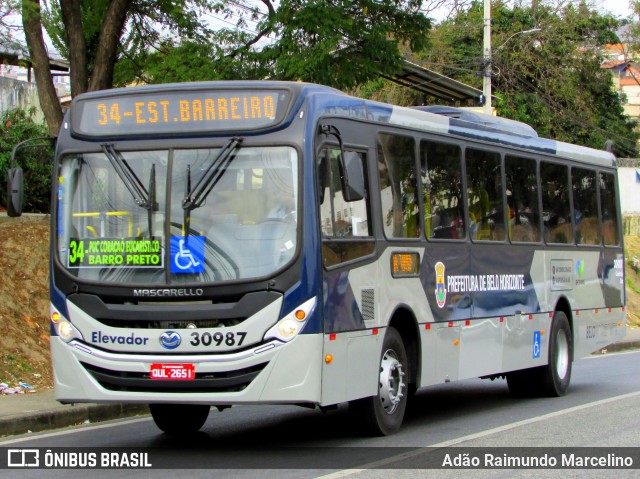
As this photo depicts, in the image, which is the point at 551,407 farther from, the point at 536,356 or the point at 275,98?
the point at 275,98

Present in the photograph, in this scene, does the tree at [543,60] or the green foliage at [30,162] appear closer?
the green foliage at [30,162]

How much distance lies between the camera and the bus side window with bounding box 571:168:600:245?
15266 mm

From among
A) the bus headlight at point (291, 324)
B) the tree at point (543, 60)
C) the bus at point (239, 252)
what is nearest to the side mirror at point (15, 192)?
the bus at point (239, 252)

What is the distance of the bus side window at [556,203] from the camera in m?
14.3

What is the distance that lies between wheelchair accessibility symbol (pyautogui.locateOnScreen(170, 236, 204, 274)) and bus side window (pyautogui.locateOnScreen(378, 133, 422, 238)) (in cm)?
208

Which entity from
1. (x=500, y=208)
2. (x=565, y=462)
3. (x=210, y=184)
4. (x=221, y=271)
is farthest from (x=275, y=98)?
(x=500, y=208)

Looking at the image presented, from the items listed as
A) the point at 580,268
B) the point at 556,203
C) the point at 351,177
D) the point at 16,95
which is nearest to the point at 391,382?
the point at 351,177

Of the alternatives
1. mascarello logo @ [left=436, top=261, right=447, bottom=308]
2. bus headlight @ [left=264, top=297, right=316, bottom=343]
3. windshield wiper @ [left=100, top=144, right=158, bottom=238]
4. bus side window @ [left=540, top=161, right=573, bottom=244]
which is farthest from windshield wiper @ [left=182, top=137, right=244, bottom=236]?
bus side window @ [left=540, top=161, right=573, bottom=244]

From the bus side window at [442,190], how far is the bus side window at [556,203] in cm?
259

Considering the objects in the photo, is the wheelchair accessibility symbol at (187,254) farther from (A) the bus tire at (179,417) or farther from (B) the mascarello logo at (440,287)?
(B) the mascarello logo at (440,287)

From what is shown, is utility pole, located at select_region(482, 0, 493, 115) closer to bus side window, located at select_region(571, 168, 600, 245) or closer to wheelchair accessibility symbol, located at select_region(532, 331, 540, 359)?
bus side window, located at select_region(571, 168, 600, 245)

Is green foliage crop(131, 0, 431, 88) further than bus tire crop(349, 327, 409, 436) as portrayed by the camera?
Yes

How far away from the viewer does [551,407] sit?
510 inches

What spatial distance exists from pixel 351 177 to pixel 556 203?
5.81m
